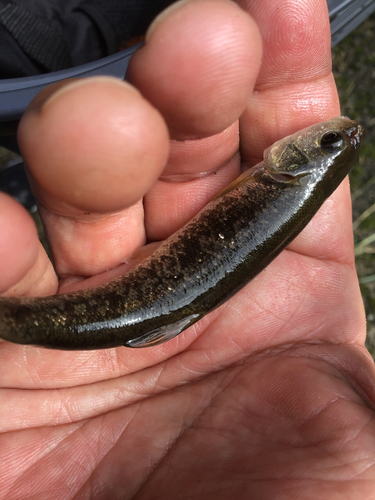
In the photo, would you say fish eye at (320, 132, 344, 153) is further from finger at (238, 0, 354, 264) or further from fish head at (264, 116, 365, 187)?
finger at (238, 0, 354, 264)

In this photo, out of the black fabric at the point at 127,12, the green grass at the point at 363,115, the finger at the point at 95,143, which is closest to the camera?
the finger at the point at 95,143

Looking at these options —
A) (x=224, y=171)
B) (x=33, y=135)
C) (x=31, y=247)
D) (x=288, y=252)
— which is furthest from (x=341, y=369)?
(x=33, y=135)

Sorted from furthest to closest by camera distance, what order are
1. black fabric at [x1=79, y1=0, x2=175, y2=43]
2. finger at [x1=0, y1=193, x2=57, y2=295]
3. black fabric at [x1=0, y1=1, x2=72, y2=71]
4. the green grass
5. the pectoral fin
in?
the green grass
black fabric at [x1=79, y1=0, x2=175, y2=43]
black fabric at [x1=0, y1=1, x2=72, y2=71]
the pectoral fin
finger at [x1=0, y1=193, x2=57, y2=295]

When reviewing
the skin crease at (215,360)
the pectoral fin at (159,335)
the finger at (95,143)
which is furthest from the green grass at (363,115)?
the finger at (95,143)

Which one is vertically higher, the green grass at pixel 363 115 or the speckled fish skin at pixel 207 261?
the speckled fish skin at pixel 207 261

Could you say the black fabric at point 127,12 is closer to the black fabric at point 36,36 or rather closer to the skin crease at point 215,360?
the black fabric at point 36,36

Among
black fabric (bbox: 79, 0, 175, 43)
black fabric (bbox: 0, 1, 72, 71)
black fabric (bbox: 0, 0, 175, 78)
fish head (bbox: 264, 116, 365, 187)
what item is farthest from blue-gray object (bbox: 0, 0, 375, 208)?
fish head (bbox: 264, 116, 365, 187)
